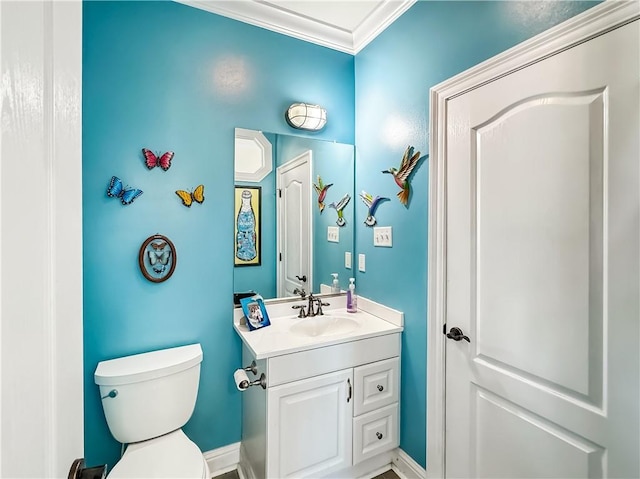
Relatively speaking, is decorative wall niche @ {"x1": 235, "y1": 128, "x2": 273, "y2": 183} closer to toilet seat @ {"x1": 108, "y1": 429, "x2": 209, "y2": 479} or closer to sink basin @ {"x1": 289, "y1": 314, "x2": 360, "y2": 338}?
sink basin @ {"x1": 289, "y1": 314, "x2": 360, "y2": 338}

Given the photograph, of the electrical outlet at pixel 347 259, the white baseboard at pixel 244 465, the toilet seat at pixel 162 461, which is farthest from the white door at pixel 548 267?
the toilet seat at pixel 162 461

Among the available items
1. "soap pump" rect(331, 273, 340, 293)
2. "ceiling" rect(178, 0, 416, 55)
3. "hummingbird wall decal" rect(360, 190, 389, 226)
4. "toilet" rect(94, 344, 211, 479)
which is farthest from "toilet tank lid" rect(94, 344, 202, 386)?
"ceiling" rect(178, 0, 416, 55)

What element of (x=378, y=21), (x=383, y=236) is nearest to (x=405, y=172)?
(x=383, y=236)

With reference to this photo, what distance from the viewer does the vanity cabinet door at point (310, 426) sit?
1.40 metres

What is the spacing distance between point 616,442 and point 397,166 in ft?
4.62

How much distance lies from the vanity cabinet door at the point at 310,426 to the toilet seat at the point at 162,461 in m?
0.32

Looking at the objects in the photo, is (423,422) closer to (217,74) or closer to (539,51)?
(539,51)

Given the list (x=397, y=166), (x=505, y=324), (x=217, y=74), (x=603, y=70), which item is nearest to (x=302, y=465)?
(x=505, y=324)

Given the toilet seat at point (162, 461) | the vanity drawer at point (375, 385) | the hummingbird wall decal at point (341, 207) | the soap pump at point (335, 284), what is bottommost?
the toilet seat at point (162, 461)

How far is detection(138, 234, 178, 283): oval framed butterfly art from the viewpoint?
1.56 metres

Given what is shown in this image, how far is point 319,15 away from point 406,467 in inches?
107

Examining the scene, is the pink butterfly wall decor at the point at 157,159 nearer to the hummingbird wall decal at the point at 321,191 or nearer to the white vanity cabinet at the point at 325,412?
the hummingbird wall decal at the point at 321,191

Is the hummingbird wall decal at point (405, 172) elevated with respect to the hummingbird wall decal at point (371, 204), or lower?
elevated

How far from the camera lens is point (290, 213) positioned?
1.98 meters
